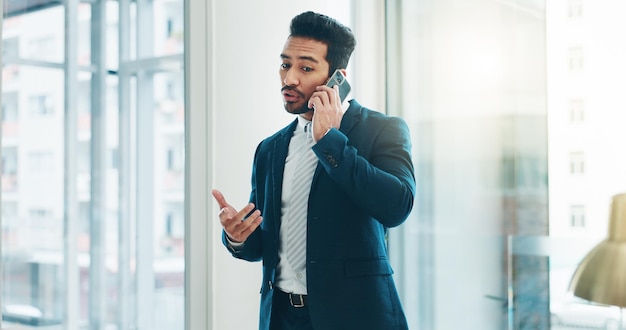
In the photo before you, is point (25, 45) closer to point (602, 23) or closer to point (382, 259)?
point (382, 259)

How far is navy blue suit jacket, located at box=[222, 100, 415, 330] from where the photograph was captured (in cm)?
161

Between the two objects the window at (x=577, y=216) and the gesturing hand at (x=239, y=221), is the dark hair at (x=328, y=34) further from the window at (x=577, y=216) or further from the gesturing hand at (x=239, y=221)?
the window at (x=577, y=216)

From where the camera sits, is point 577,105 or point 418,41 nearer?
point 577,105

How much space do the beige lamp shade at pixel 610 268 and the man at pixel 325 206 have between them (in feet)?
1.72

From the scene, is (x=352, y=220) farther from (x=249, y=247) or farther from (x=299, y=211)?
(x=249, y=247)

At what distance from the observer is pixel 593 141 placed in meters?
2.18

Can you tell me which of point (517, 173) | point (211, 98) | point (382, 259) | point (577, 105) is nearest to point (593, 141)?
point (577, 105)

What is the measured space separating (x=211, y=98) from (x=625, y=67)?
1.34 meters

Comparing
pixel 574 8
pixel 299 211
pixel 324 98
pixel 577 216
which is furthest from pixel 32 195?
pixel 574 8

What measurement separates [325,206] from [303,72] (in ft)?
1.23

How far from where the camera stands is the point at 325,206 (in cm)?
175

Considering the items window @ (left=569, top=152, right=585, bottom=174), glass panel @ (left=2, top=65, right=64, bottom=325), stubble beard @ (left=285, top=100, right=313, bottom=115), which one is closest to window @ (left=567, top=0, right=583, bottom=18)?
window @ (left=569, top=152, right=585, bottom=174)

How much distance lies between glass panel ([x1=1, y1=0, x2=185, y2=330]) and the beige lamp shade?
4.11 feet

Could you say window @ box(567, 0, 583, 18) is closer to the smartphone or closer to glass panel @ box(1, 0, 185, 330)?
the smartphone
